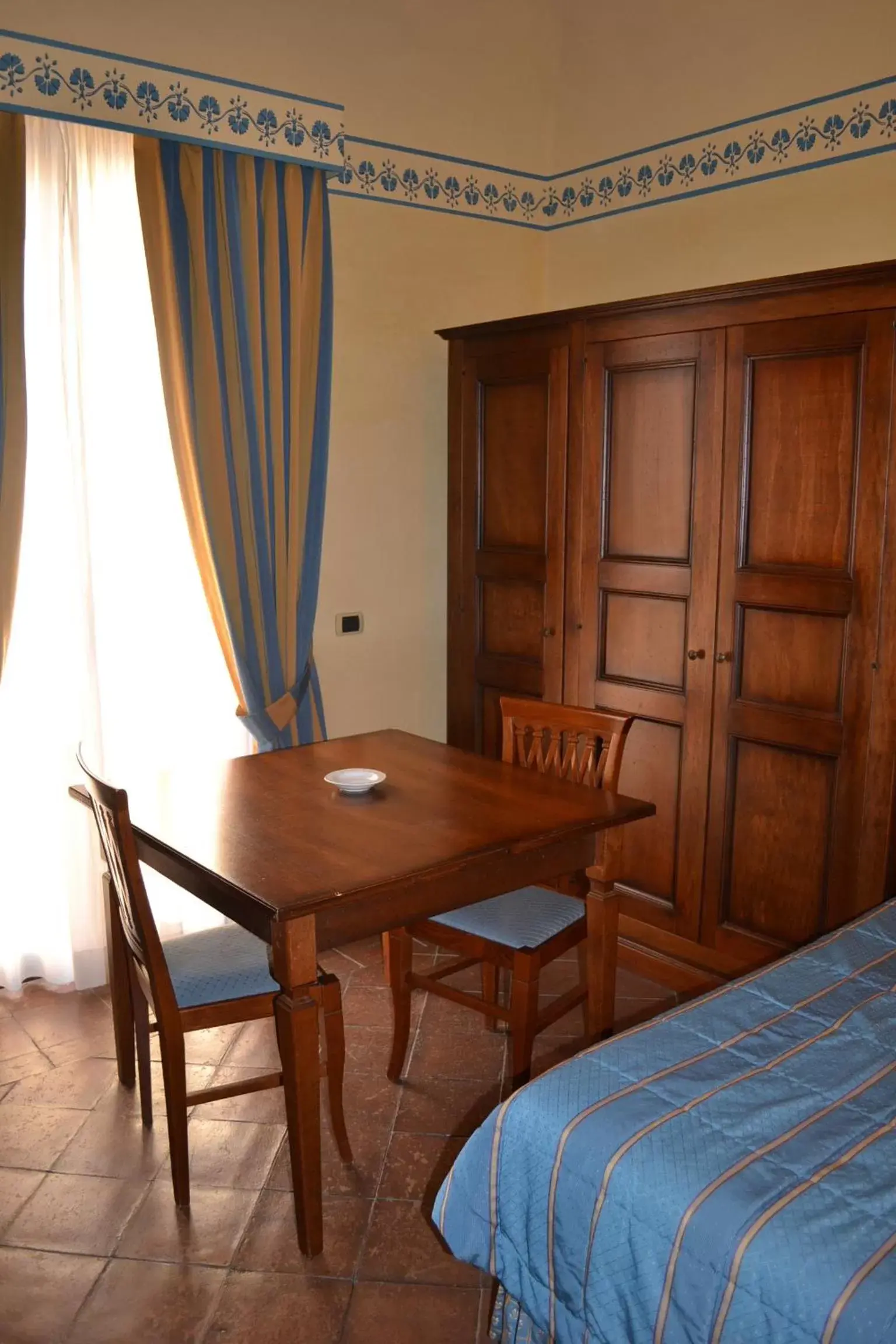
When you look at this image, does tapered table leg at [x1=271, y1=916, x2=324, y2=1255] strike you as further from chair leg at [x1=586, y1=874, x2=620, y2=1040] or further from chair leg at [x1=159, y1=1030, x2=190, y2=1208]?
chair leg at [x1=586, y1=874, x2=620, y2=1040]

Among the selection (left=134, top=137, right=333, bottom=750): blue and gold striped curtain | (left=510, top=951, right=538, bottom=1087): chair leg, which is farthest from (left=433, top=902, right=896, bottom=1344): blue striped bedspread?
(left=134, top=137, right=333, bottom=750): blue and gold striped curtain

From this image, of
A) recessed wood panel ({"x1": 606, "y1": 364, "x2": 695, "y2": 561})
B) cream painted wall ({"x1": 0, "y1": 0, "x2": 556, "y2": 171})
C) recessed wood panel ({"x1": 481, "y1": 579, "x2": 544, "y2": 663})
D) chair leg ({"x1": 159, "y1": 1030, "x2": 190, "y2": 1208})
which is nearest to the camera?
chair leg ({"x1": 159, "y1": 1030, "x2": 190, "y2": 1208})

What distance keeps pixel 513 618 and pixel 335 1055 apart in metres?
1.68

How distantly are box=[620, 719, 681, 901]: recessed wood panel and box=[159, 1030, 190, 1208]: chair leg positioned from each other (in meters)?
1.53

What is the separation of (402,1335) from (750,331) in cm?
243

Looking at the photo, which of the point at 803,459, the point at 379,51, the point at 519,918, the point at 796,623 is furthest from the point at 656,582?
the point at 379,51

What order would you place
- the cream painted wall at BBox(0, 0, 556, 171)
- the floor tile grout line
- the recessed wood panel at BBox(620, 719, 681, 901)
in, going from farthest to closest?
the recessed wood panel at BBox(620, 719, 681, 901) < the cream painted wall at BBox(0, 0, 556, 171) < the floor tile grout line

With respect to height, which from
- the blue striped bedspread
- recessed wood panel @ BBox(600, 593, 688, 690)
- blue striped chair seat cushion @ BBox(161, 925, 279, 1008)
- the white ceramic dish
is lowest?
blue striped chair seat cushion @ BBox(161, 925, 279, 1008)

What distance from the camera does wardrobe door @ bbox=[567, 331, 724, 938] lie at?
301cm

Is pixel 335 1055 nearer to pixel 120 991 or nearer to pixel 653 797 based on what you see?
pixel 120 991

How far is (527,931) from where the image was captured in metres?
2.48

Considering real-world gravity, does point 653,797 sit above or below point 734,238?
below

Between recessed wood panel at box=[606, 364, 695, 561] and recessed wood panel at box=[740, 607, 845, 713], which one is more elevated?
recessed wood panel at box=[606, 364, 695, 561]

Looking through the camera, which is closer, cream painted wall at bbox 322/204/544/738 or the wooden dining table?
the wooden dining table
